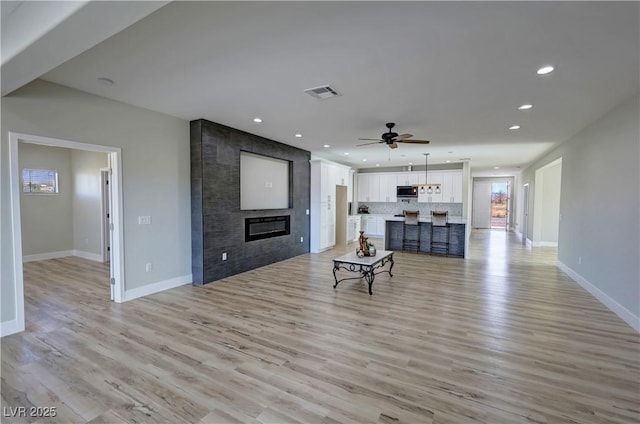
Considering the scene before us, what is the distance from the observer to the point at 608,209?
402 centimetres

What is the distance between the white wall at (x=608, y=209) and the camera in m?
3.42

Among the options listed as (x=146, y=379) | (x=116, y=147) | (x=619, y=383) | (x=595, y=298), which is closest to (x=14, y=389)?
(x=146, y=379)

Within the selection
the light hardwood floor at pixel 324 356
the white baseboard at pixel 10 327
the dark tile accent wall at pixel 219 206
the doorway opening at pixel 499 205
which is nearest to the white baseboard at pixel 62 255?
the light hardwood floor at pixel 324 356

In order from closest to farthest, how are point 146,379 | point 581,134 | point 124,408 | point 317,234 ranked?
1. point 124,408
2. point 146,379
3. point 581,134
4. point 317,234

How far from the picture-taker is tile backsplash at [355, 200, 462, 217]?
10.0 m

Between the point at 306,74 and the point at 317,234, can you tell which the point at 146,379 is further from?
the point at 317,234

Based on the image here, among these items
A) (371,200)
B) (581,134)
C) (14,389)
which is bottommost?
(14,389)

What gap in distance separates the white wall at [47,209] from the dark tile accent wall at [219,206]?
14.0 ft

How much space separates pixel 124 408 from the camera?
1.97m

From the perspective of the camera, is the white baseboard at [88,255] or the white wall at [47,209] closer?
the white wall at [47,209]

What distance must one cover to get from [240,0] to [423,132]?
14.3 ft

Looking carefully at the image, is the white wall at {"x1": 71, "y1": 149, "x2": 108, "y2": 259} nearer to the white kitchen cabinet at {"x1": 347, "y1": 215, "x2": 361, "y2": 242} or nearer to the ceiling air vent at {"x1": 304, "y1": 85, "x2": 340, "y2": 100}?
the ceiling air vent at {"x1": 304, "y1": 85, "x2": 340, "y2": 100}

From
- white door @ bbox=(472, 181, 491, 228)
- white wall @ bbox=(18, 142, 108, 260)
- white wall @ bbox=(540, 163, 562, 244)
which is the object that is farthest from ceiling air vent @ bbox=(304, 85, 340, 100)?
white door @ bbox=(472, 181, 491, 228)

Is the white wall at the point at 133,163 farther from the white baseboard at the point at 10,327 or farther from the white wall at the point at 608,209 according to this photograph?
the white wall at the point at 608,209
